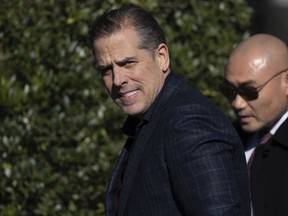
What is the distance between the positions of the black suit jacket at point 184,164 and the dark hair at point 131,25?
0.18 meters

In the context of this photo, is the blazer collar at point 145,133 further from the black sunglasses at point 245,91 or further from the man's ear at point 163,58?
the black sunglasses at point 245,91

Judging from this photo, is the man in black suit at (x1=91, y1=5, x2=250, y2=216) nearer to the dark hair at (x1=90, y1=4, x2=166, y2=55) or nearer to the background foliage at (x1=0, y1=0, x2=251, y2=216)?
the dark hair at (x1=90, y1=4, x2=166, y2=55)

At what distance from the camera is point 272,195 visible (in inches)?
143

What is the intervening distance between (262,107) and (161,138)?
1.40m

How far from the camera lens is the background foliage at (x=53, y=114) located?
482 cm

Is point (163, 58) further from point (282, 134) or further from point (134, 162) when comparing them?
point (282, 134)

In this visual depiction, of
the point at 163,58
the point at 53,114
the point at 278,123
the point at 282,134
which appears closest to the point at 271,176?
the point at 282,134

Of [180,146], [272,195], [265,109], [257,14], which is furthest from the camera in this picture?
[257,14]

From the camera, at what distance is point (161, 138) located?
2.67 metres

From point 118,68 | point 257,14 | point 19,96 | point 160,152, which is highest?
point 118,68

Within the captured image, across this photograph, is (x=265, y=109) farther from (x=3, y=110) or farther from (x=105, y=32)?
(x=3, y=110)

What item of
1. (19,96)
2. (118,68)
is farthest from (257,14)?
(118,68)

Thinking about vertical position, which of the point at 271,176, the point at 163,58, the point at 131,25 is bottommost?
the point at 271,176

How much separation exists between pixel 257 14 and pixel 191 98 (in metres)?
4.69
